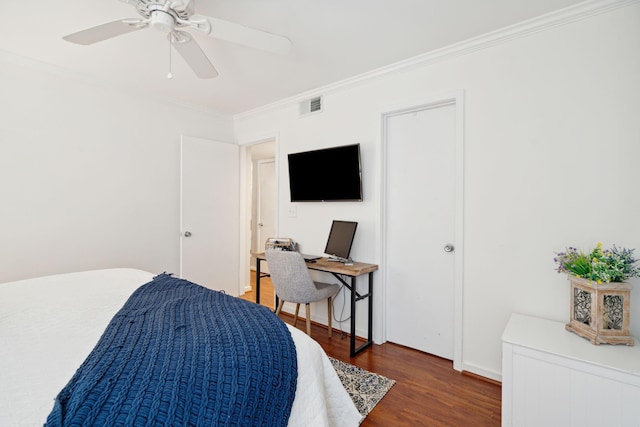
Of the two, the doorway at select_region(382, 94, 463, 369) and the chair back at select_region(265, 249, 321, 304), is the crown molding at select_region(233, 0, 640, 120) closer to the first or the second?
the doorway at select_region(382, 94, 463, 369)

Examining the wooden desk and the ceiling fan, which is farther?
the wooden desk

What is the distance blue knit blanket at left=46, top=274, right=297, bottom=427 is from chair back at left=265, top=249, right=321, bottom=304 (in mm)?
1186

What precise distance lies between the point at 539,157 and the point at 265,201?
4.64 metres

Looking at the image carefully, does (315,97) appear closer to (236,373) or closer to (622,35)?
(622,35)

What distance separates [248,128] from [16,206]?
92.6 inches

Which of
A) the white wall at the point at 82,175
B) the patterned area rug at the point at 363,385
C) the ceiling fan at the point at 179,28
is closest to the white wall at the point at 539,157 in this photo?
the patterned area rug at the point at 363,385

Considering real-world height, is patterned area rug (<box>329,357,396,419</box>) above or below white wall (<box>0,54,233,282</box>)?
below

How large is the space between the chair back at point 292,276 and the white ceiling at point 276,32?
1.61 m

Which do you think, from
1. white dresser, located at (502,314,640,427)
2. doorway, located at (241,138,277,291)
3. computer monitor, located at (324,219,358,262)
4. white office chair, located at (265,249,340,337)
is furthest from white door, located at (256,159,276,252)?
white dresser, located at (502,314,640,427)

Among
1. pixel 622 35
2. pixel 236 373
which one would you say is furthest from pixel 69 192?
pixel 622 35

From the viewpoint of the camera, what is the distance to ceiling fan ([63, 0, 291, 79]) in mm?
1502

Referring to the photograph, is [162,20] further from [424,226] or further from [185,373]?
[424,226]

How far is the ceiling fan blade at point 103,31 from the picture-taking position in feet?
5.17

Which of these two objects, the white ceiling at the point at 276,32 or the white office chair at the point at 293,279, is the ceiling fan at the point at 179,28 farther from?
the white office chair at the point at 293,279
